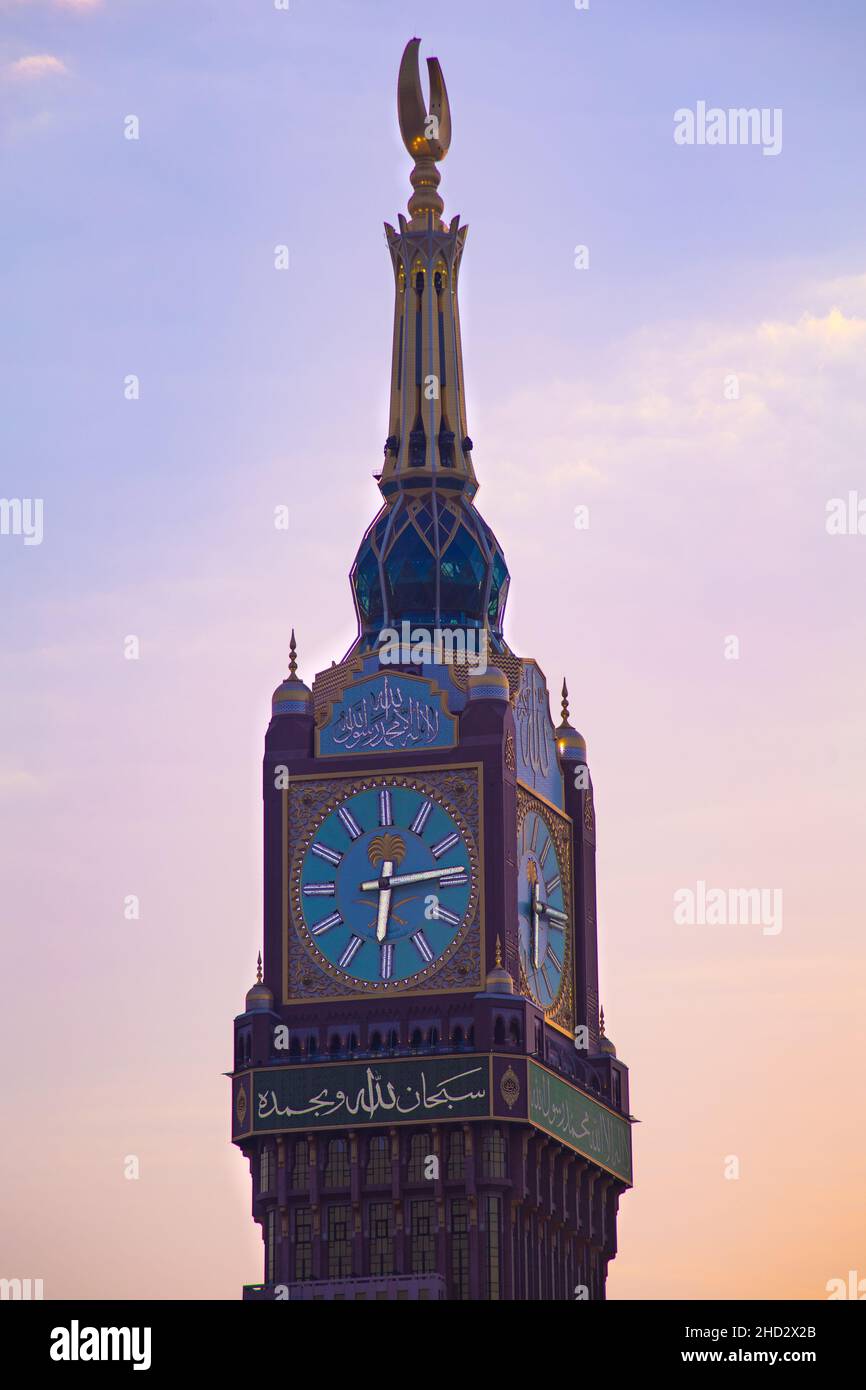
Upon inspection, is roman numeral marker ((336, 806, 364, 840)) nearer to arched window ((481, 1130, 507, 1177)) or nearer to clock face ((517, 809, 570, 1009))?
clock face ((517, 809, 570, 1009))

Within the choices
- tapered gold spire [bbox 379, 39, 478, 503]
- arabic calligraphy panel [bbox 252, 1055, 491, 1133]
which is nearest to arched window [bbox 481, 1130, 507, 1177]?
arabic calligraphy panel [bbox 252, 1055, 491, 1133]

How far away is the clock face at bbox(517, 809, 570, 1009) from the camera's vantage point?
5202 inches

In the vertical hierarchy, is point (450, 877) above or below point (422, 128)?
below

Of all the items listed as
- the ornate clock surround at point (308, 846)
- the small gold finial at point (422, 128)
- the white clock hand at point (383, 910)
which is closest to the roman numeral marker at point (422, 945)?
the ornate clock surround at point (308, 846)

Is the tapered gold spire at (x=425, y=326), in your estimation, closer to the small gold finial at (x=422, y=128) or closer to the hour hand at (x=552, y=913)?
the small gold finial at (x=422, y=128)

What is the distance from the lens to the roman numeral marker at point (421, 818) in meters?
130

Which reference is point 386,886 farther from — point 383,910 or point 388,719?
point 388,719

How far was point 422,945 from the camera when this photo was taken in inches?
5108

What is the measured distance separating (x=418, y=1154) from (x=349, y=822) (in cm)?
988

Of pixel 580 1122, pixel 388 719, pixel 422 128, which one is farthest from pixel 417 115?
pixel 580 1122
